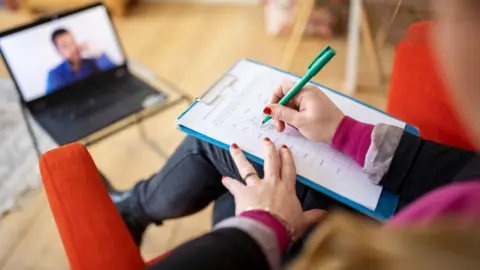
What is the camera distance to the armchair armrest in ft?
2.12

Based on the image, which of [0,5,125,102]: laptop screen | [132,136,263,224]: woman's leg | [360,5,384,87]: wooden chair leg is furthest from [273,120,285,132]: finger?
[360,5,384,87]: wooden chair leg

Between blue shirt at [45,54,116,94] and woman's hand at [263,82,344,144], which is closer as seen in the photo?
woman's hand at [263,82,344,144]

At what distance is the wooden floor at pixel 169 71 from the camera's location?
1266 mm

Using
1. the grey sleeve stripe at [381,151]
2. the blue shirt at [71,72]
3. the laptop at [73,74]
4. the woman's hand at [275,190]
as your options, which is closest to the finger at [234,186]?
the woman's hand at [275,190]

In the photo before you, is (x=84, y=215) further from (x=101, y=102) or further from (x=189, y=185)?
(x=101, y=102)

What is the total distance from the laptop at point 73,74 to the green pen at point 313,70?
547 millimetres

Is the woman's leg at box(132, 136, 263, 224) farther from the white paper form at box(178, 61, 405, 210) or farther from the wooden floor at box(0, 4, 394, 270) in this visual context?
the wooden floor at box(0, 4, 394, 270)

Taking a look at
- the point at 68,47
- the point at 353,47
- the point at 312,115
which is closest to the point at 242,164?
the point at 312,115

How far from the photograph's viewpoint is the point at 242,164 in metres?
0.71

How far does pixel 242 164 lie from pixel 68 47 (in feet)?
2.51

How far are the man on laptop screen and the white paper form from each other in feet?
1.74

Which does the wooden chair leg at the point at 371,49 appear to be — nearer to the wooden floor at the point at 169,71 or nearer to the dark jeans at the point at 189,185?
the wooden floor at the point at 169,71

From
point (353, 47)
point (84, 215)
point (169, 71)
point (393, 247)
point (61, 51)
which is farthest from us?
point (169, 71)

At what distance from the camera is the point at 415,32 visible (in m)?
0.88
